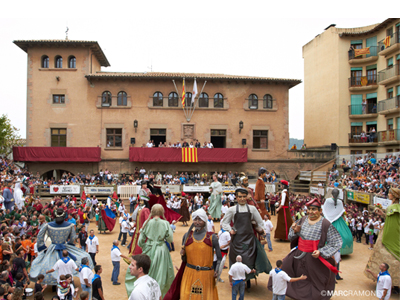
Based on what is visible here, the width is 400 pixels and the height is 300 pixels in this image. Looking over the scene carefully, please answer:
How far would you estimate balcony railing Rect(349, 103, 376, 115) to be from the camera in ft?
102

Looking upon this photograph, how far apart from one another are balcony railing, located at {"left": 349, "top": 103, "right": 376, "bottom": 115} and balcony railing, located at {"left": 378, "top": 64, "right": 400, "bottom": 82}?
245 centimetres

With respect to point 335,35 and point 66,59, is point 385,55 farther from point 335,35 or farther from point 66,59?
point 66,59

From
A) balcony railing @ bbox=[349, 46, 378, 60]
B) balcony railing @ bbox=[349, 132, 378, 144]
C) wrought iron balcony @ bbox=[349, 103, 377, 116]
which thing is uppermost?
balcony railing @ bbox=[349, 46, 378, 60]

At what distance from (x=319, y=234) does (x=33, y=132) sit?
27.9 meters

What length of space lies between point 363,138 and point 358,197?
1432 cm

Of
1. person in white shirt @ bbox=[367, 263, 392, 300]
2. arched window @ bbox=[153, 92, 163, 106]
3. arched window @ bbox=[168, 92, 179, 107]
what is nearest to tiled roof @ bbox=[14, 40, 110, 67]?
arched window @ bbox=[153, 92, 163, 106]

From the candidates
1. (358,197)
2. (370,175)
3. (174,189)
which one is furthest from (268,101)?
(358,197)

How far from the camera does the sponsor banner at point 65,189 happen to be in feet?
77.7

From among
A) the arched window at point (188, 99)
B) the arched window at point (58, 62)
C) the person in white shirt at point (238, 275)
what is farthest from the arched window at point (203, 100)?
the person in white shirt at point (238, 275)

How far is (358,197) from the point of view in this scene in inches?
717

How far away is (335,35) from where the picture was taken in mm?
31969

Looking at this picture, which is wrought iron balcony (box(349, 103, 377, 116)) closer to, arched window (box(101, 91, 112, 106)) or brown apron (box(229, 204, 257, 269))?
arched window (box(101, 91, 112, 106))

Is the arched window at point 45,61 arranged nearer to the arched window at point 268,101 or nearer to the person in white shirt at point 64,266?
the arched window at point 268,101

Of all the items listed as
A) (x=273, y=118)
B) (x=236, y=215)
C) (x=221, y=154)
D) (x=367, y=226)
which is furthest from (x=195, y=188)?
(x=236, y=215)
